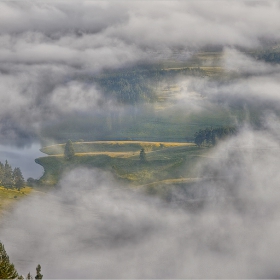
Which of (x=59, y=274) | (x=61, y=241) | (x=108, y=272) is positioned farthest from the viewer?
(x=61, y=241)

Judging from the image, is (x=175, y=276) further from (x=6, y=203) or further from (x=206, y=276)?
(x=6, y=203)

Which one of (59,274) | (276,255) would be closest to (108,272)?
(59,274)

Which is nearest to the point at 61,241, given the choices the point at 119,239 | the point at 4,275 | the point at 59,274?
the point at 119,239

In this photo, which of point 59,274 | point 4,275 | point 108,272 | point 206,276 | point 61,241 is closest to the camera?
point 4,275

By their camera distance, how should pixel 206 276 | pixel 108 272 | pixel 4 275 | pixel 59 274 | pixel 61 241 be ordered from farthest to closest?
pixel 61 241 < pixel 206 276 < pixel 108 272 < pixel 59 274 < pixel 4 275

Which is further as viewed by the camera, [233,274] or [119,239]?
[119,239]

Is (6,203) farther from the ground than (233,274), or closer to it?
farther from the ground

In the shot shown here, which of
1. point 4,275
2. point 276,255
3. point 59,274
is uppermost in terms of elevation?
point 276,255

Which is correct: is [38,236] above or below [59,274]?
above

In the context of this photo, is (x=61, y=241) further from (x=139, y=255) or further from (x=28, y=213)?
(x=139, y=255)
